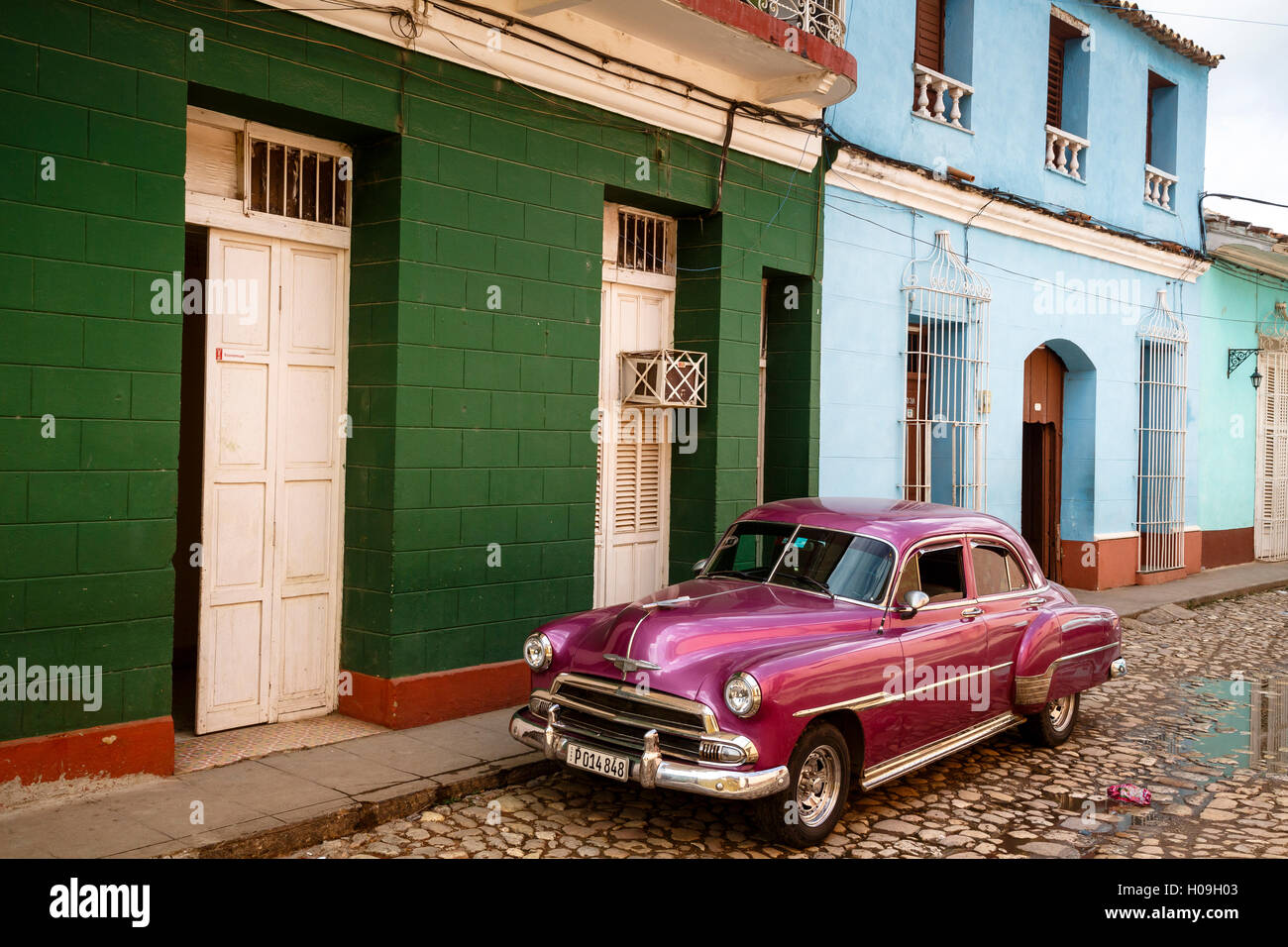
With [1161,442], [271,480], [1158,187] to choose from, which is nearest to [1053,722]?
[271,480]

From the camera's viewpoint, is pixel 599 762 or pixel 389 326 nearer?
pixel 599 762

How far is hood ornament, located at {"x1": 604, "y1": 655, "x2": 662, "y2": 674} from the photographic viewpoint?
5.16 metres

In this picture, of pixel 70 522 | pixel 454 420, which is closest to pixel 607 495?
pixel 454 420

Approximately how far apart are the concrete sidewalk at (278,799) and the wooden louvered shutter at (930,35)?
9.09 m

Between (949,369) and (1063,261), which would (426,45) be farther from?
(1063,261)

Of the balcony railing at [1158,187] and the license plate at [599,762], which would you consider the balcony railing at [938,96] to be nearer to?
the balcony railing at [1158,187]

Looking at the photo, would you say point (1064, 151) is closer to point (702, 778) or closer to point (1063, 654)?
point (1063, 654)

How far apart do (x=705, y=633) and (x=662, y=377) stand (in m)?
3.77

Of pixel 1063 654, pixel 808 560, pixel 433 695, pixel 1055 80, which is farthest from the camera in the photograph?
pixel 1055 80

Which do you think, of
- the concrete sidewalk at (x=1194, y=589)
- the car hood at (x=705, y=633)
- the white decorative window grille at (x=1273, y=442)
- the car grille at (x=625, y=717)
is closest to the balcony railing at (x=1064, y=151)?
the concrete sidewalk at (x=1194, y=589)

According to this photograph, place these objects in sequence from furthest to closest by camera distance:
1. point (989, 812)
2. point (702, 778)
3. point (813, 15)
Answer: point (813, 15), point (989, 812), point (702, 778)

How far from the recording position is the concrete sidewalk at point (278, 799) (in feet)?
15.8

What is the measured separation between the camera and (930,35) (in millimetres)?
12023

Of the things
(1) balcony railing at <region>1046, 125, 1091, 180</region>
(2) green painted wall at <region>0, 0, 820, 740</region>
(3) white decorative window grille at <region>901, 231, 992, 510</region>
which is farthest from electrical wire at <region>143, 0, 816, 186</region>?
(1) balcony railing at <region>1046, 125, 1091, 180</region>
